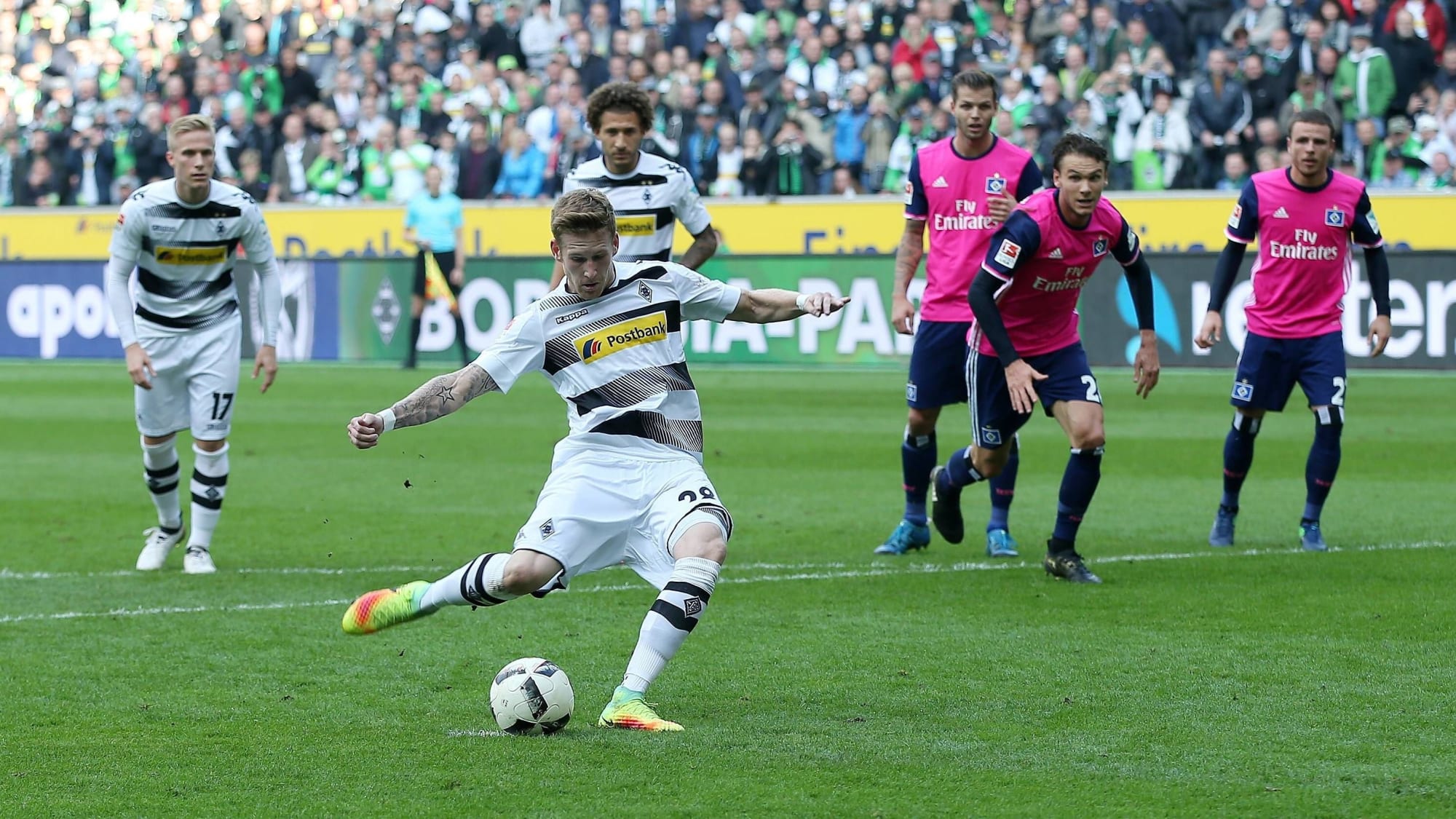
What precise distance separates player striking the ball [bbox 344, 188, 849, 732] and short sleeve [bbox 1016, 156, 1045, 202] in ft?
10.8

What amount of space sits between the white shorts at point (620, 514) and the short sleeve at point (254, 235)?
12.2ft

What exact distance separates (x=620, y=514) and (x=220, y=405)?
396 centimetres

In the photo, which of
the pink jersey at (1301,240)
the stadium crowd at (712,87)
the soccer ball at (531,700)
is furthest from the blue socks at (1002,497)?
the stadium crowd at (712,87)

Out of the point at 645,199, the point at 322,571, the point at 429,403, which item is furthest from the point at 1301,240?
the point at 429,403

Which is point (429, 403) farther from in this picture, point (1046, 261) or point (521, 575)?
point (1046, 261)

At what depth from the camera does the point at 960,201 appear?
9273mm

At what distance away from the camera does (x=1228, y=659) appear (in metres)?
6.54

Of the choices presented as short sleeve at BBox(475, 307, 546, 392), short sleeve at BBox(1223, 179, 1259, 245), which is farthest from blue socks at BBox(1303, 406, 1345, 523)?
short sleeve at BBox(475, 307, 546, 392)

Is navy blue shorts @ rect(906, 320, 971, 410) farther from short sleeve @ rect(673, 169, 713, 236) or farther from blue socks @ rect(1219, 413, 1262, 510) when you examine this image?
blue socks @ rect(1219, 413, 1262, 510)

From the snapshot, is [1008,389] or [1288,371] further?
[1288,371]

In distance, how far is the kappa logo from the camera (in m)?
8.07

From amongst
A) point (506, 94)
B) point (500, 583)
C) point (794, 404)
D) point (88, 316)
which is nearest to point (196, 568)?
point (500, 583)

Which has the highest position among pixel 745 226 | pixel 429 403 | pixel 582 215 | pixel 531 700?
pixel 582 215

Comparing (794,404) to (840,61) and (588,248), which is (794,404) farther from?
(588,248)
